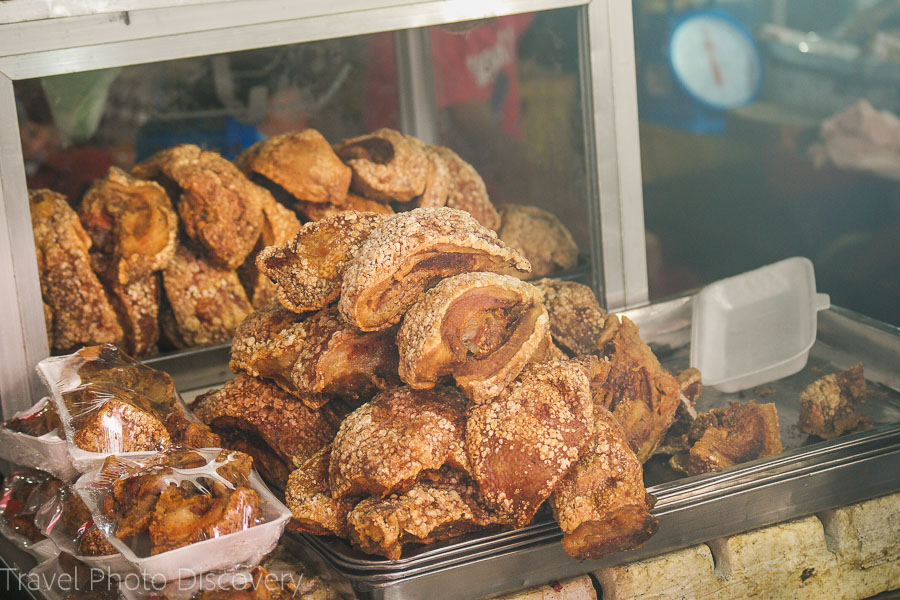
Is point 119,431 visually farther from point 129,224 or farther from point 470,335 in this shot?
point 129,224

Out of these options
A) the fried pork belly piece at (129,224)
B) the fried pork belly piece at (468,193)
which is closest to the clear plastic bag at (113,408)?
the fried pork belly piece at (129,224)

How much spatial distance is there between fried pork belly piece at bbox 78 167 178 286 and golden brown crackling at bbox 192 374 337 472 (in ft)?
1.61

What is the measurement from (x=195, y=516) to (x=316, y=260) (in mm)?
466

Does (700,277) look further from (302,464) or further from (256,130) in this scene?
(302,464)

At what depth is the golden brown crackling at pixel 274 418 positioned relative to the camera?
1374 mm

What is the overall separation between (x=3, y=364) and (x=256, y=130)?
59.9 inches

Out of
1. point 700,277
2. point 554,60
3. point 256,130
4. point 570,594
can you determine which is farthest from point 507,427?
point 700,277

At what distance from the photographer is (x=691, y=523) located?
4.28 feet

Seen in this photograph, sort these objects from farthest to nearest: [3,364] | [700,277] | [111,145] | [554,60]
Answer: [700,277] < [111,145] < [554,60] < [3,364]

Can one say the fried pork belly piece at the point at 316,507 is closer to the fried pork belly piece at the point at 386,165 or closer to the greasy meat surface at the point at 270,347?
the greasy meat surface at the point at 270,347

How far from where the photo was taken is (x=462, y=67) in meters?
2.60

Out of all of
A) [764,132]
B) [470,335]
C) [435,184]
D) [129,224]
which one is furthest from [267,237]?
[764,132]

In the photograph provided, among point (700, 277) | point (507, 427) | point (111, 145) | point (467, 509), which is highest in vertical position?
point (111, 145)

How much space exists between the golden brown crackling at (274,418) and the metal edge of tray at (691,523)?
0.22 meters
